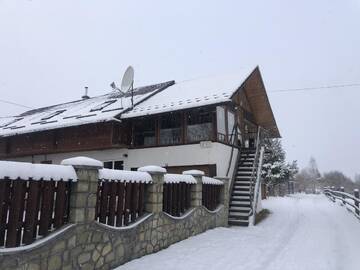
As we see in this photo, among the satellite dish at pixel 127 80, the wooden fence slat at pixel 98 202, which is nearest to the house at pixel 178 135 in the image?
the satellite dish at pixel 127 80

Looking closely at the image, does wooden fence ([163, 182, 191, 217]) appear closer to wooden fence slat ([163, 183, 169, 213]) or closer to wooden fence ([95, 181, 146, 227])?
wooden fence slat ([163, 183, 169, 213])

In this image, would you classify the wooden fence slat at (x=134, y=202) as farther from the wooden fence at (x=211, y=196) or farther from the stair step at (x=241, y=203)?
the stair step at (x=241, y=203)

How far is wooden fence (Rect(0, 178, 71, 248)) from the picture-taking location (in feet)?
15.2

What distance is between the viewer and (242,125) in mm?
17516

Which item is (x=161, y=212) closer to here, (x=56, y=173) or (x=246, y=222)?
(x=56, y=173)

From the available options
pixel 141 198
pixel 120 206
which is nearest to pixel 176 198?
pixel 141 198

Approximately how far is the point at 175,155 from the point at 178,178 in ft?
16.4

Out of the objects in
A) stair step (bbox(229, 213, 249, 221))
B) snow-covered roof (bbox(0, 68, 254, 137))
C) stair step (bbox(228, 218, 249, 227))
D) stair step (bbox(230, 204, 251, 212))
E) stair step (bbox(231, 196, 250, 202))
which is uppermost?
snow-covered roof (bbox(0, 68, 254, 137))

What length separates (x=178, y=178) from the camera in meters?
9.38

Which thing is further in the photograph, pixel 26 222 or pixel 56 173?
pixel 56 173

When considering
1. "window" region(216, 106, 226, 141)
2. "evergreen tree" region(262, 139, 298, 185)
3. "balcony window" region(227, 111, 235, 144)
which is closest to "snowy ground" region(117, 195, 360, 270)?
"window" region(216, 106, 226, 141)

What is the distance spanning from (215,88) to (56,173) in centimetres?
1111

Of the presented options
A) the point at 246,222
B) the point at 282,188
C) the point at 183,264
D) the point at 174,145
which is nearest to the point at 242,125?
the point at 174,145

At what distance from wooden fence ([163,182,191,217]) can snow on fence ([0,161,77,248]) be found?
3.53 m
